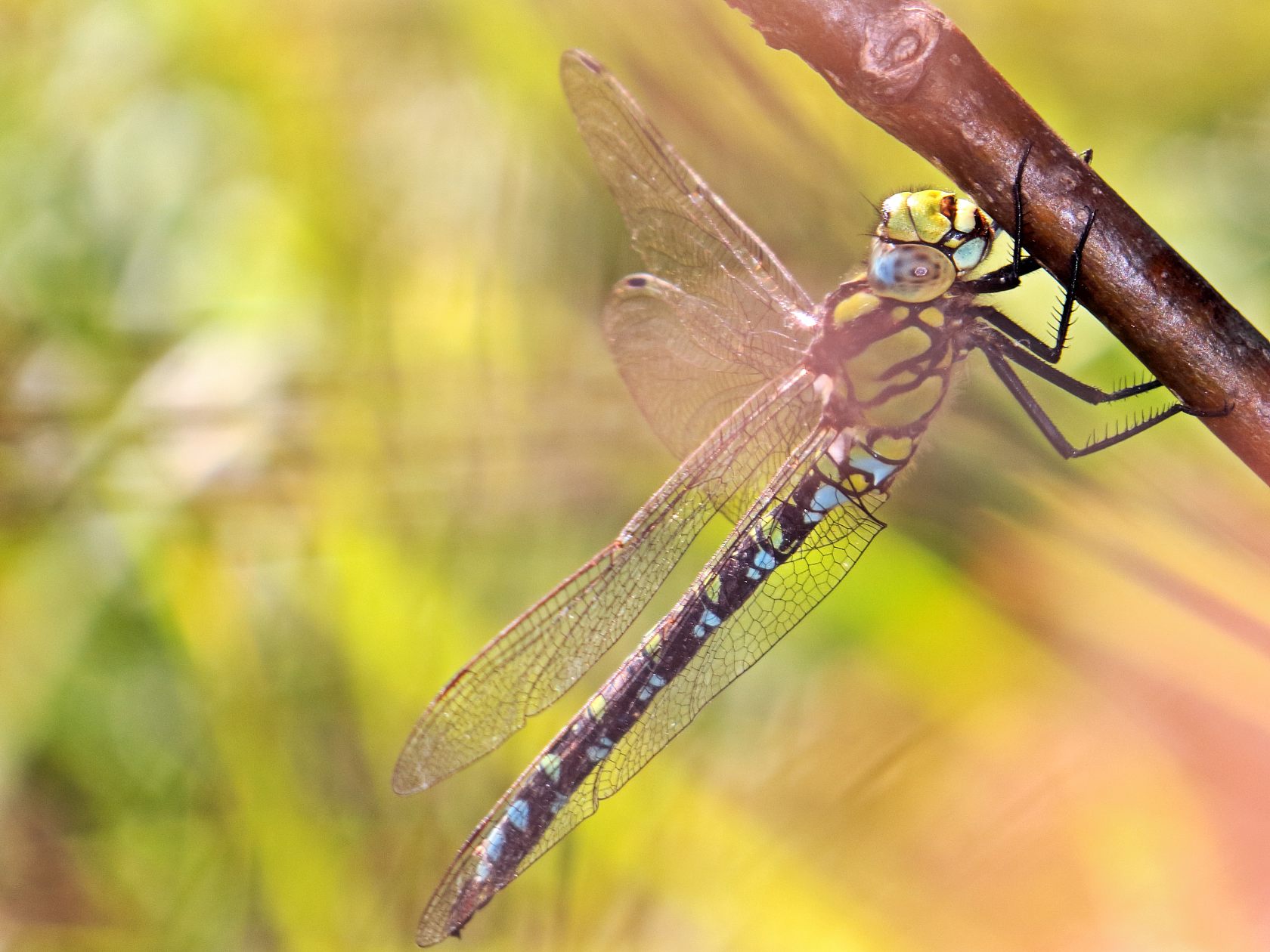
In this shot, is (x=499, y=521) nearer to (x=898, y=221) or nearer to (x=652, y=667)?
(x=652, y=667)

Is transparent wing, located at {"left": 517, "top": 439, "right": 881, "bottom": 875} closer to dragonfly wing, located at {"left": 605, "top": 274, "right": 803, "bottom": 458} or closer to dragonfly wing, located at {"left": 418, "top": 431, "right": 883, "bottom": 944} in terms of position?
dragonfly wing, located at {"left": 418, "top": 431, "right": 883, "bottom": 944}

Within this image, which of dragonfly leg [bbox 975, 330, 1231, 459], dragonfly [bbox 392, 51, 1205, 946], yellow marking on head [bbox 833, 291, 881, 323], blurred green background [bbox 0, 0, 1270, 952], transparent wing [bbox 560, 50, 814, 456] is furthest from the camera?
blurred green background [bbox 0, 0, 1270, 952]

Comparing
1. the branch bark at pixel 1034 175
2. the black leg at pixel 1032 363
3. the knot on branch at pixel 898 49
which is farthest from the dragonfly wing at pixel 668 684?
the knot on branch at pixel 898 49

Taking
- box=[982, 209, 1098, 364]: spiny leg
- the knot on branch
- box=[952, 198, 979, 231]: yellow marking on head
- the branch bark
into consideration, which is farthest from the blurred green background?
the knot on branch

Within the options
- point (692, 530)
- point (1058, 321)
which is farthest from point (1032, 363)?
point (692, 530)

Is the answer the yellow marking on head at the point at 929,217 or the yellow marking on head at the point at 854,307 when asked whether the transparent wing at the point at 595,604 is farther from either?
the yellow marking on head at the point at 929,217
